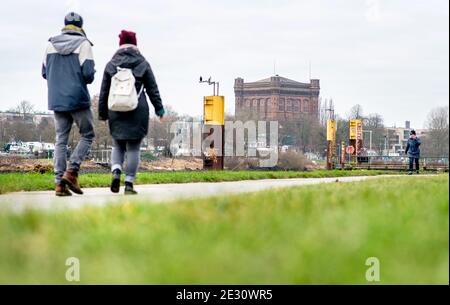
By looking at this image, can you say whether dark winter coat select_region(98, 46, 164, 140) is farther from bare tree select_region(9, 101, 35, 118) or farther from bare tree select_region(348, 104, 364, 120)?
bare tree select_region(348, 104, 364, 120)


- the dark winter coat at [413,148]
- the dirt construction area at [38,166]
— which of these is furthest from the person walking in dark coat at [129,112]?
the dark winter coat at [413,148]

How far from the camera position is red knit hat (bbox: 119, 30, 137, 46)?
25.8ft

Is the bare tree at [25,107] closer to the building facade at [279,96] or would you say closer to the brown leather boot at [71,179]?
the brown leather boot at [71,179]

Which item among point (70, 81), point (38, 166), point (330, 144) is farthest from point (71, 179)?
point (330, 144)

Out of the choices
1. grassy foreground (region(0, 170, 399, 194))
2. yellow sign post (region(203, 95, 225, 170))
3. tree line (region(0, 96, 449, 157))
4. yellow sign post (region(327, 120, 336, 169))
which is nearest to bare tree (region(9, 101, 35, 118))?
tree line (region(0, 96, 449, 157))

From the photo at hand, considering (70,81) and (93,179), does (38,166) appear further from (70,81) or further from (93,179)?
(70,81)

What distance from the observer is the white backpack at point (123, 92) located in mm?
7641

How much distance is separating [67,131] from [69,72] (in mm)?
717

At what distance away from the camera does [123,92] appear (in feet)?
25.1

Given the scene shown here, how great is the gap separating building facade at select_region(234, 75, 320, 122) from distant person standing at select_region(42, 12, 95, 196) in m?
95.0

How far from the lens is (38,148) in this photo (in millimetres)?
48250

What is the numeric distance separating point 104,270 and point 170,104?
50690mm
